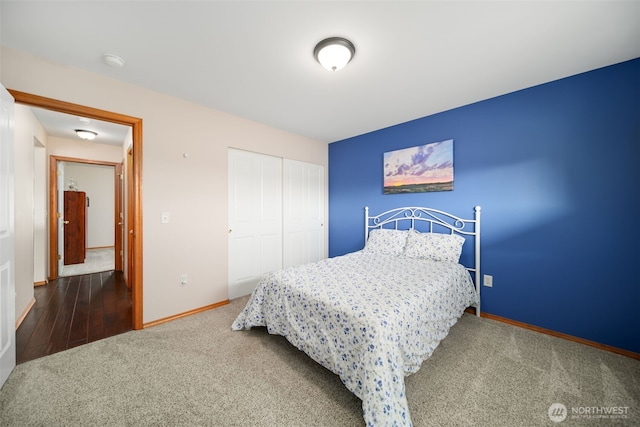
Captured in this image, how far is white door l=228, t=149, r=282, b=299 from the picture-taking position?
10.8ft

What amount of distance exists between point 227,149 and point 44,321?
108 inches

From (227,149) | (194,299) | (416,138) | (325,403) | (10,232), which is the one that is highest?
(416,138)

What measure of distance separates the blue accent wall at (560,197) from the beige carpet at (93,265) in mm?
6367

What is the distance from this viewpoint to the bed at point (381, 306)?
139cm

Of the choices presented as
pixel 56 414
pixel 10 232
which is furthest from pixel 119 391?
pixel 10 232

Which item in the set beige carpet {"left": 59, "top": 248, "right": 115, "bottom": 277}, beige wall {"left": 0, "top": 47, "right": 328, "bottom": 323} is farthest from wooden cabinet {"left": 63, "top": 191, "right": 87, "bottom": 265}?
beige wall {"left": 0, "top": 47, "right": 328, "bottom": 323}

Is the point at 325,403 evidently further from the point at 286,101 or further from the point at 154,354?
the point at 286,101

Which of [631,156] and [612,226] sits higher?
[631,156]

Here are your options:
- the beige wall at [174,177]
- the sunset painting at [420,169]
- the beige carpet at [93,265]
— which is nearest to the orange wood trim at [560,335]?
the sunset painting at [420,169]

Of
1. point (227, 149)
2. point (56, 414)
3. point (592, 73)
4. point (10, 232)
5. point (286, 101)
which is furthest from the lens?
point (227, 149)

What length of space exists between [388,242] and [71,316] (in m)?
3.90

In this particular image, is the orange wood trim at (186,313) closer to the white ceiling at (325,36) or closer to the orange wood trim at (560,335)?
the white ceiling at (325,36)

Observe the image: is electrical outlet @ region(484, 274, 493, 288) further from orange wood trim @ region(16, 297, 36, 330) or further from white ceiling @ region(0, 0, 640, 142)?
orange wood trim @ region(16, 297, 36, 330)

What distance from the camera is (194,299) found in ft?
9.37
